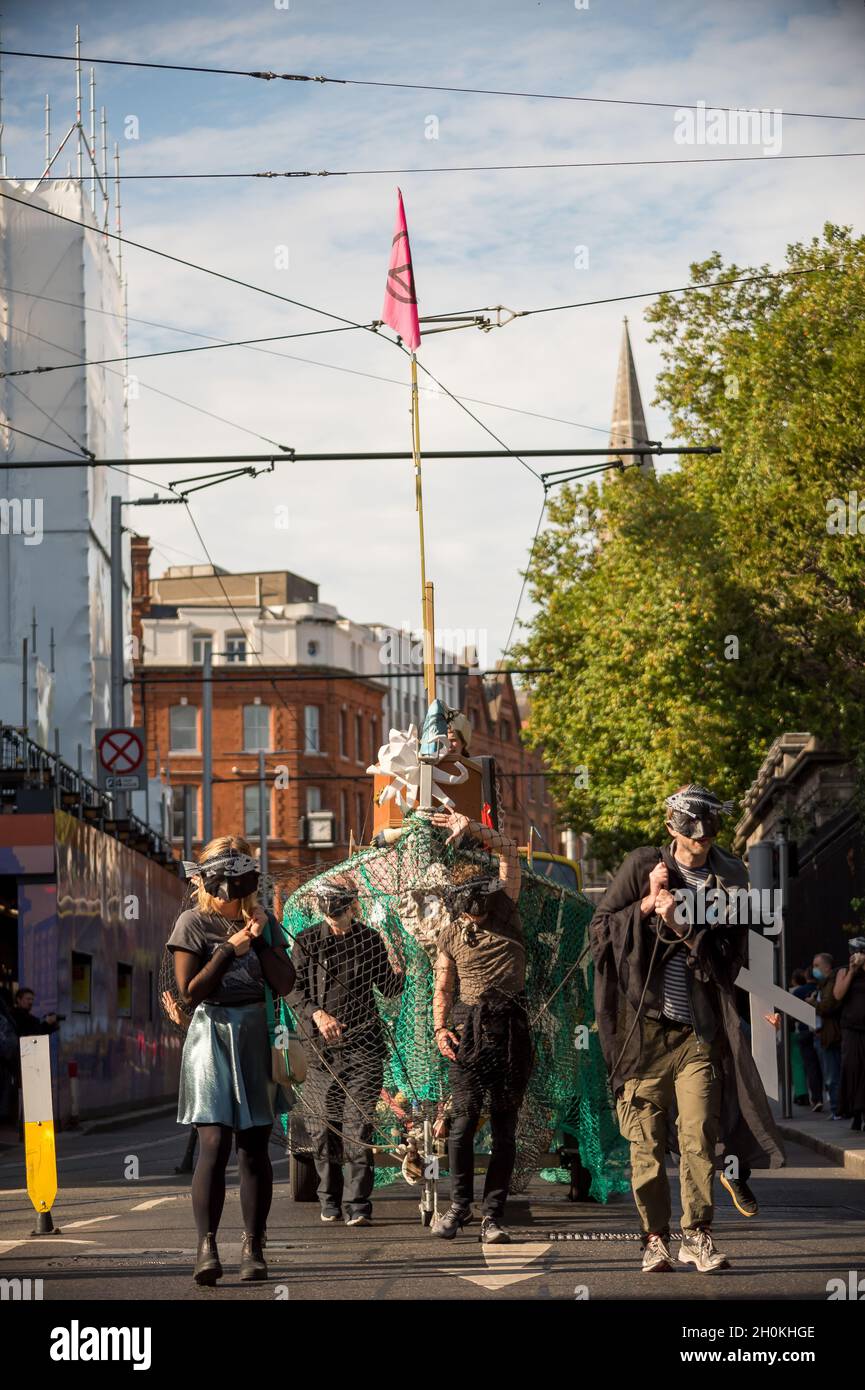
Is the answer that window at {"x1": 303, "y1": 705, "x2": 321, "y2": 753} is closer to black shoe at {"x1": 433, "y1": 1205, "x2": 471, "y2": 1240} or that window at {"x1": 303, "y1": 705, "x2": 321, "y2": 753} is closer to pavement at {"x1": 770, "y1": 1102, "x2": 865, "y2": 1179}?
pavement at {"x1": 770, "y1": 1102, "x2": 865, "y2": 1179}

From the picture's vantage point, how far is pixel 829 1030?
70.9ft

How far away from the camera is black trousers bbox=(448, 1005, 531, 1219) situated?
33.2ft

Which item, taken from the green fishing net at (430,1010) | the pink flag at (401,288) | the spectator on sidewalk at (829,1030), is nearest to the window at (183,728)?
the spectator on sidewalk at (829,1030)

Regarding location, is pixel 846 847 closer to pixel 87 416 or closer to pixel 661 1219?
pixel 661 1219

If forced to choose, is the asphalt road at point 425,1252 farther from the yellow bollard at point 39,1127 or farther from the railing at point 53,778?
the railing at point 53,778

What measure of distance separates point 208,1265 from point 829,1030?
14.1 m

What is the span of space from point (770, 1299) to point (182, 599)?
9079 cm

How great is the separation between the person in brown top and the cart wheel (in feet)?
8.27

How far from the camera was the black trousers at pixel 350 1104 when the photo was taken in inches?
429

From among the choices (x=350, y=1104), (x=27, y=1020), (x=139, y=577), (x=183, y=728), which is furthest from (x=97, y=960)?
(x=183, y=728)

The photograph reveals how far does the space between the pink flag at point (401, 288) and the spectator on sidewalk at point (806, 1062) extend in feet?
31.0

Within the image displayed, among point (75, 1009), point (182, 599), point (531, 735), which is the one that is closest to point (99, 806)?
Answer: point (75, 1009)

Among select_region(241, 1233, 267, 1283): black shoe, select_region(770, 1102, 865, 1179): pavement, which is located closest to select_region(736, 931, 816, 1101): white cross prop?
select_region(241, 1233, 267, 1283): black shoe

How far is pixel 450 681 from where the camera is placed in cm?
11894
